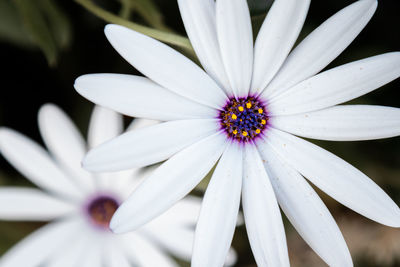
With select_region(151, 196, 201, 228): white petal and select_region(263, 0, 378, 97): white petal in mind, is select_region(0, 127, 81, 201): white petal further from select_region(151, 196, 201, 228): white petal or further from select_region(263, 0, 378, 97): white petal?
select_region(263, 0, 378, 97): white petal

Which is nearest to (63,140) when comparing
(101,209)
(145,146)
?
(101,209)

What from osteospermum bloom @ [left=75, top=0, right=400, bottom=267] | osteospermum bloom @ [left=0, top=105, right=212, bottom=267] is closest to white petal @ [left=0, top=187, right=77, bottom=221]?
osteospermum bloom @ [left=0, top=105, right=212, bottom=267]

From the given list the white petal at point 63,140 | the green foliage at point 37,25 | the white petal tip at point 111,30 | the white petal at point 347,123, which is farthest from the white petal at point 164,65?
the white petal at point 63,140

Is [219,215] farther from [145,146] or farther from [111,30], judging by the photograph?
[111,30]

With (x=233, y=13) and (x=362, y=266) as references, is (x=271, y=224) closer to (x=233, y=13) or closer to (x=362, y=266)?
(x=233, y=13)

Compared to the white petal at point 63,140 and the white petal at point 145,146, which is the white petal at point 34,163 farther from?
the white petal at point 145,146

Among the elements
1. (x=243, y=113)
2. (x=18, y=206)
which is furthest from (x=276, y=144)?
(x=18, y=206)
